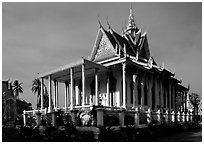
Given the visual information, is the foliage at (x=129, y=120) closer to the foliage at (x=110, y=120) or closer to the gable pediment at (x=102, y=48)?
the foliage at (x=110, y=120)

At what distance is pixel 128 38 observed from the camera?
27266 mm

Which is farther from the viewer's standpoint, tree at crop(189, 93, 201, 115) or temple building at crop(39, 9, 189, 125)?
tree at crop(189, 93, 201, 115)

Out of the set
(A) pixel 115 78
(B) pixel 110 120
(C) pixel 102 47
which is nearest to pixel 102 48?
(C) pixel 102 47

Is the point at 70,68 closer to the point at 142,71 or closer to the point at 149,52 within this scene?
the point at 142,71

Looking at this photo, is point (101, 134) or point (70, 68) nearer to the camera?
point (101, 134)

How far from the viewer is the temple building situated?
61.9ft

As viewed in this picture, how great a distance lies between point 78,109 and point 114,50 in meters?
A: 8.18

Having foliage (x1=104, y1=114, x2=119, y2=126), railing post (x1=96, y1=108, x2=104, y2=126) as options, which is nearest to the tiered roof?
foliage (x1=104, y1=114, x2=119, y2=126)

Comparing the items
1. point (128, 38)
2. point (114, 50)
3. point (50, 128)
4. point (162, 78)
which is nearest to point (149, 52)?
point (128, 38)

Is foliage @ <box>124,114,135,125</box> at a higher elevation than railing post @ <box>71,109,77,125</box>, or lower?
lower

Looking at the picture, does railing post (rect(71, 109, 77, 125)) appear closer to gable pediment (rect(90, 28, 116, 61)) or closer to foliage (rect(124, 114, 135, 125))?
foliage (rect(124, 114, 135, 125))

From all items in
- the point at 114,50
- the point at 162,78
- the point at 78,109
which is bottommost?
the point at 78,109

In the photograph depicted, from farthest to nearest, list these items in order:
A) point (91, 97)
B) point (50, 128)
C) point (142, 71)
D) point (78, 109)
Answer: point (91, 97)
point (142, 71)
point (78, 109)
point (50, 128)

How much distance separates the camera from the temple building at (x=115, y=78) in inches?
742
